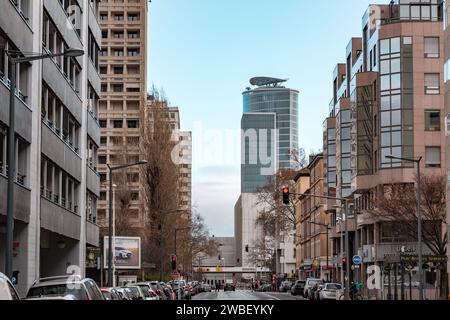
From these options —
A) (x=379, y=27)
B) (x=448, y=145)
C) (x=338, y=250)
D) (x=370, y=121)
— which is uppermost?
(x=379, y=27)

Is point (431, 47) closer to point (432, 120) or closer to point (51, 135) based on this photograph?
point (432, 120)

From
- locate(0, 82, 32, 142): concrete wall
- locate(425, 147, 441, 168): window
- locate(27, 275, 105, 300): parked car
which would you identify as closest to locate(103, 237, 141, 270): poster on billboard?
locate(425, 147, 441, 168): window

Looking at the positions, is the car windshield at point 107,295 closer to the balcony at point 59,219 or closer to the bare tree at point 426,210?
the balcony at point 59,219

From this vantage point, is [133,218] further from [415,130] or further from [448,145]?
[448,145]

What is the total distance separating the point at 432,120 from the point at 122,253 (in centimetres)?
2888

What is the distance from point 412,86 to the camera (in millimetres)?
Answer: 73062

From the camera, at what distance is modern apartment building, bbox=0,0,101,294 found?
109 ft

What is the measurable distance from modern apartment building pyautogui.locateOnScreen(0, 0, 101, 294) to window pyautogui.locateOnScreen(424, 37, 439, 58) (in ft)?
98.2

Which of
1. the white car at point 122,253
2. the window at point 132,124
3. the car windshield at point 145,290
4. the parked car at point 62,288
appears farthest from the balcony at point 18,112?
the window at point 132,124

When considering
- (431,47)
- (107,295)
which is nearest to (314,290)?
(431,47)

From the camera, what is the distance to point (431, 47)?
2891 inches

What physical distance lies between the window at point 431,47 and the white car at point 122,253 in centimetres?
3085
